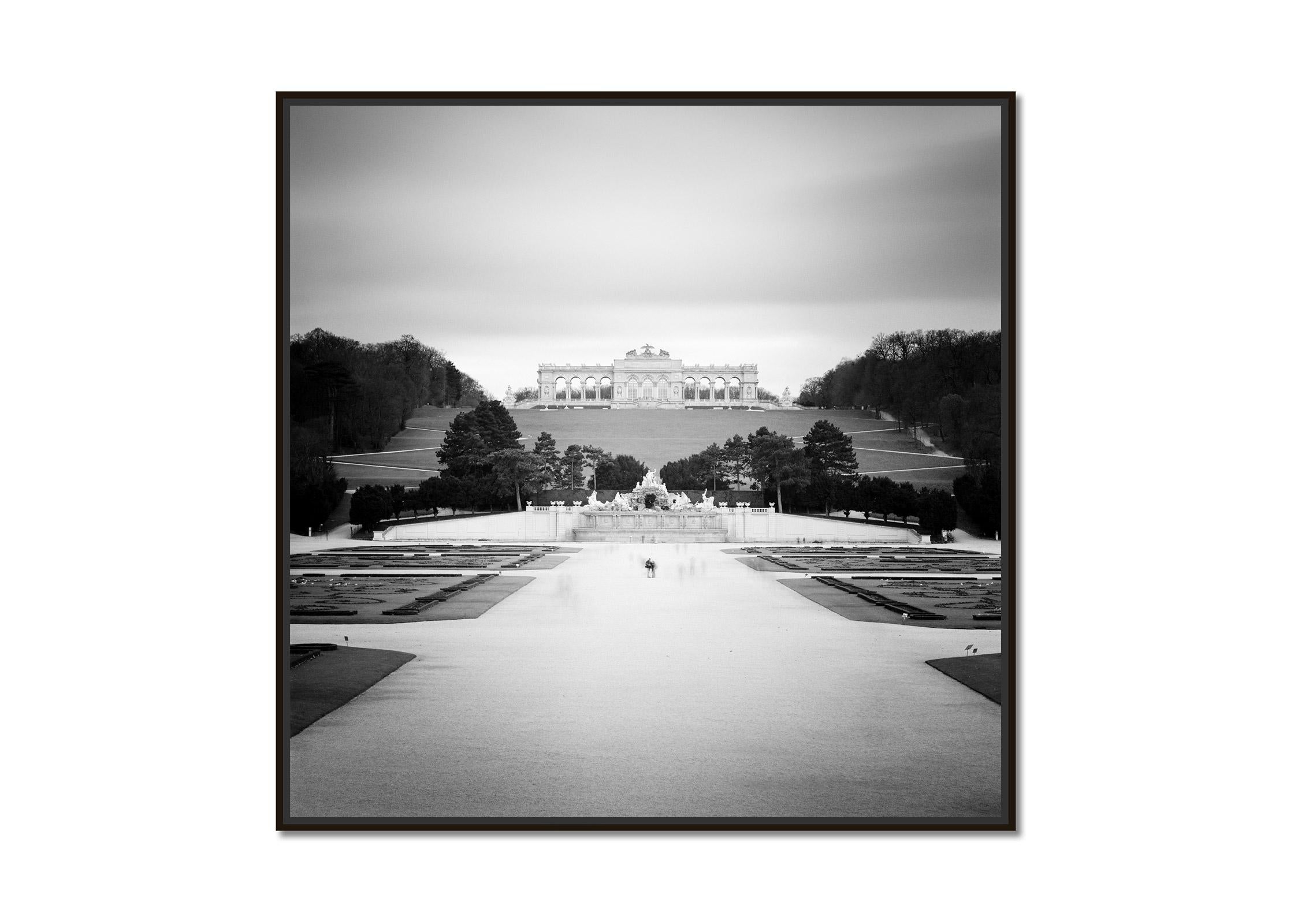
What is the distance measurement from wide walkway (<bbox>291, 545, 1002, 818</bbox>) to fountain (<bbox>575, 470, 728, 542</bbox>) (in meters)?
1.21

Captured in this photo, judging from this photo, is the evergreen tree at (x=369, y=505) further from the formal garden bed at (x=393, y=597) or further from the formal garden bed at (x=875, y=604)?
the formal garden bed at (x=875, y=604)

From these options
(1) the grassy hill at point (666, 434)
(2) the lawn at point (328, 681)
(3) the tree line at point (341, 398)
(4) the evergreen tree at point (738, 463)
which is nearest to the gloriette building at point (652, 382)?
(1) the grassy hill at point (666, 434)

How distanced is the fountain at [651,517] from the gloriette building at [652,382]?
1.51 m

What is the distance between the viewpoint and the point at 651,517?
1210 cm

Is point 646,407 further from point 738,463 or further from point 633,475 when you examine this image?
point 633,475

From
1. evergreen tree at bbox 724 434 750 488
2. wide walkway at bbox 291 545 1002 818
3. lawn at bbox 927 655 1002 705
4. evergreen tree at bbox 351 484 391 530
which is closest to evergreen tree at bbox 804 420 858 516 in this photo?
evergreen tree at bbox 724 434 750 488

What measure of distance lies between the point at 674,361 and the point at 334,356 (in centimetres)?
273

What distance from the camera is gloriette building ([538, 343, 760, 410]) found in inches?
338

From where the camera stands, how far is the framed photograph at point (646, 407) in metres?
6.81

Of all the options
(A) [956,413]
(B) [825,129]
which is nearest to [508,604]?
(A) [956,413]

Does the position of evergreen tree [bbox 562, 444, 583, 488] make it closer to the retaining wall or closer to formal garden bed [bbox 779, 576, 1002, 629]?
the retaining wall

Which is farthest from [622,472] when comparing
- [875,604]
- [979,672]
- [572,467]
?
[979,672]

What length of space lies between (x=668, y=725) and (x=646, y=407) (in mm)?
3292
